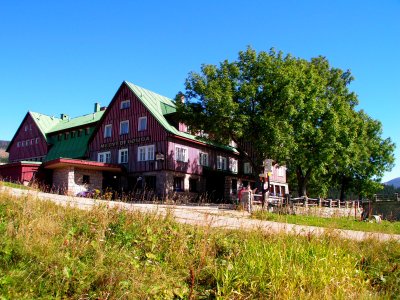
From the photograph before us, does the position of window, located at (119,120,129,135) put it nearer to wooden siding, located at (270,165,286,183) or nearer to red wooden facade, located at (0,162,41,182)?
red wooden facade, located at (0,162,41,182)

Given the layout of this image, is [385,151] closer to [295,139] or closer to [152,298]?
[295,139]

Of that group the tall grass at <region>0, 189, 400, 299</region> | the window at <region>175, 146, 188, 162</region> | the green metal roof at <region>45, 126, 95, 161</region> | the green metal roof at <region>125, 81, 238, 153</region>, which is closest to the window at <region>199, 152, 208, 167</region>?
the green metal roof at <region>125, 81, 238, 153</region>

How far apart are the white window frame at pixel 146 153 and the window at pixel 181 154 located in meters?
2.21

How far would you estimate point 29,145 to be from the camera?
50906 millimetres

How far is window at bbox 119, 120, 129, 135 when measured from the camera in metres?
37.3

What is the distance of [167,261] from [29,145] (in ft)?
162

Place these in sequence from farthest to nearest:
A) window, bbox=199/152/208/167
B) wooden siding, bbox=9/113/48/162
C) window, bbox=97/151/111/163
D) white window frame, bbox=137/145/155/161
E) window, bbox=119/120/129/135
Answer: wooden siding, bbox=9/113/48/162, window, bbox=97/151/111/163, window, bbox=199/152/208/167, window, bbox=119/120/129/135, white window frame, bbox=137/145/155/161

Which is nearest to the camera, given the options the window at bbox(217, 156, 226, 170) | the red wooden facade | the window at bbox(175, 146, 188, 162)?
the window at bbox(175, 146, 188, 162)

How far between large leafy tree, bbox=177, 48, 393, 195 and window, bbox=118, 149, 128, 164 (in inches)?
280

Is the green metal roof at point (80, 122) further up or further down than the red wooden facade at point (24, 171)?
further up

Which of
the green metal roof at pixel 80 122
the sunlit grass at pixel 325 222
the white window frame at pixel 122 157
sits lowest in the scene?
the sunlit grass at pixel 325 222

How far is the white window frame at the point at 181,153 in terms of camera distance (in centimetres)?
3469

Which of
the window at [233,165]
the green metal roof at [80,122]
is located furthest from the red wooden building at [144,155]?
the green metal roof at [80,122]

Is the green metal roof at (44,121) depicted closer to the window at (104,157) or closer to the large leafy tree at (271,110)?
the window at (104,157)
